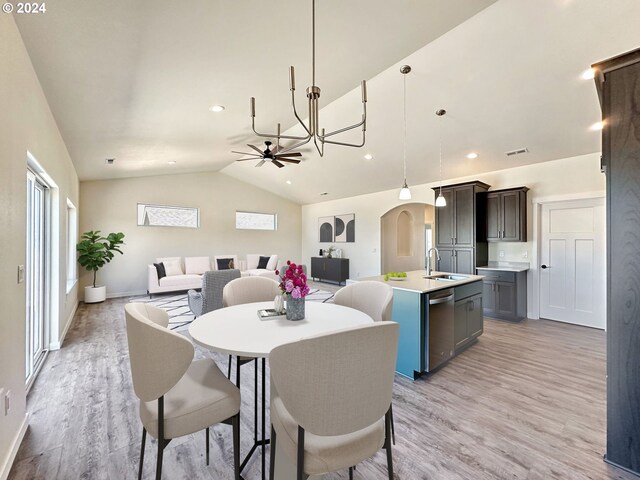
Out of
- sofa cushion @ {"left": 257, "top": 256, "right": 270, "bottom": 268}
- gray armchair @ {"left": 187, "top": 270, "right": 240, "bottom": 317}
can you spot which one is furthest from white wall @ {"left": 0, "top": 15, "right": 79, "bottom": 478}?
sofa cushion @ {"left": 257, "top": 256, "right": 270, "bottom": 268}

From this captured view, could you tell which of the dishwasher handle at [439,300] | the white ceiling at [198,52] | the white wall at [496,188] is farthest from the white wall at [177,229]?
the dishwasher handle at [439,300]

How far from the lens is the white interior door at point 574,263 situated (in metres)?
4.20

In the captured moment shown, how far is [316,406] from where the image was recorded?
1.01 metres

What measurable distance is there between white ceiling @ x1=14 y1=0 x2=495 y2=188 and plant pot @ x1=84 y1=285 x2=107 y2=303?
3582mm

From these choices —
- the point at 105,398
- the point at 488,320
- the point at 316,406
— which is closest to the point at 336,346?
the point at 316,406

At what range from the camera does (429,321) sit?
8.78 ft

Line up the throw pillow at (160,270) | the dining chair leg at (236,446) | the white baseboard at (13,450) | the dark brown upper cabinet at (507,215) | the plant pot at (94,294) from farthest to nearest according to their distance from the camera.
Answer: the throw pillow at (160,270) < the plant pot at (94,294) < the dark brown upper cabinet at (507,215) < the white baseboard at (13,450) < the dining chair leg at (236,446)

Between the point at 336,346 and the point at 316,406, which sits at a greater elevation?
the point at 336,346

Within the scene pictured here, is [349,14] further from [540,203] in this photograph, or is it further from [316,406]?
[540,203]

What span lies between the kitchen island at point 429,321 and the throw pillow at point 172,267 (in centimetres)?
573

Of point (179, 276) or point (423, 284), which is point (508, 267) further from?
point (179, 276)

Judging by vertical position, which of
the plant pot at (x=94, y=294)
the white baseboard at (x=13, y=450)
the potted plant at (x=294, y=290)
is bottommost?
the white baseboard at (x=13, y=450)

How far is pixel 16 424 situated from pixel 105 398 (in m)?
0.65

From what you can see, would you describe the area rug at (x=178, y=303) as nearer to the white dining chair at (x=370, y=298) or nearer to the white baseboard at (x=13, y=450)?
the white dining chair at (x=370, y=298)
